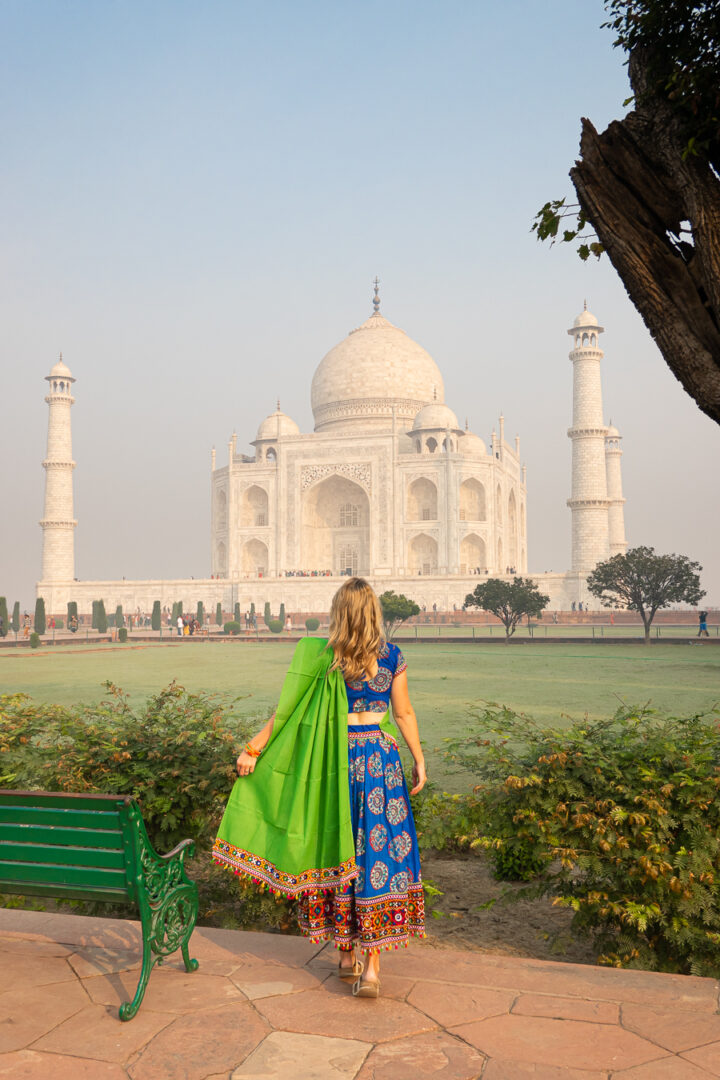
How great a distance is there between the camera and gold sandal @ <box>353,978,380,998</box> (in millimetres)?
2008

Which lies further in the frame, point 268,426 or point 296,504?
point 268,426

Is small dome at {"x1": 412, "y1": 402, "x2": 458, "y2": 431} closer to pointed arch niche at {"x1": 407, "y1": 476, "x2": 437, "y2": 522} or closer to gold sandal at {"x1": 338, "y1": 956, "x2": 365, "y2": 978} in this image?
pointed arch niche at {"x1": 407, "y1": 476, "x2": 437, "y2": 522}

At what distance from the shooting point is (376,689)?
86.7 inches

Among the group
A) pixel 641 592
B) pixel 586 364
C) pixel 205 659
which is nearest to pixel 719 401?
pixel 205 659

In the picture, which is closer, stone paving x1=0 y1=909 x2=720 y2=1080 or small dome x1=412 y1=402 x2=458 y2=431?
stone paving x1=0 y1=909 x2=720 y2=1080

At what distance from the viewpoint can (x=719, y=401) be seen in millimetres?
2615

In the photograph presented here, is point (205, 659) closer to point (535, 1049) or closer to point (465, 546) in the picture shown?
point (535, 1049)

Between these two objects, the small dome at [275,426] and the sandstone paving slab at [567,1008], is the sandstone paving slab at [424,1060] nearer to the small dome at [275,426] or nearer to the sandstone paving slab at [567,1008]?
the sandstone paving slab at [567,1008]

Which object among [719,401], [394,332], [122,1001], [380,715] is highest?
[394,332]

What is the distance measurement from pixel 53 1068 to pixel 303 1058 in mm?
478

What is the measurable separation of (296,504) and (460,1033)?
1235 inches

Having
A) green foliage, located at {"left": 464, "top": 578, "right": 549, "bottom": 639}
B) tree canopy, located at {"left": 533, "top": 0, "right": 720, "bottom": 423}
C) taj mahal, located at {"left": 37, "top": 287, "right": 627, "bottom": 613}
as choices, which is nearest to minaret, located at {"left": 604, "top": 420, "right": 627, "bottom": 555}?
taj mahal, located at {"left": 37, "top": 287, "right": 627, "bottom": 613}

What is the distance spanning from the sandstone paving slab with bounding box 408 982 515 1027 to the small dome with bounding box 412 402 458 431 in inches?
1250

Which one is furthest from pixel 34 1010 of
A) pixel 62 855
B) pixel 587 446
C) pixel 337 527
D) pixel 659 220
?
pixel 337 527
